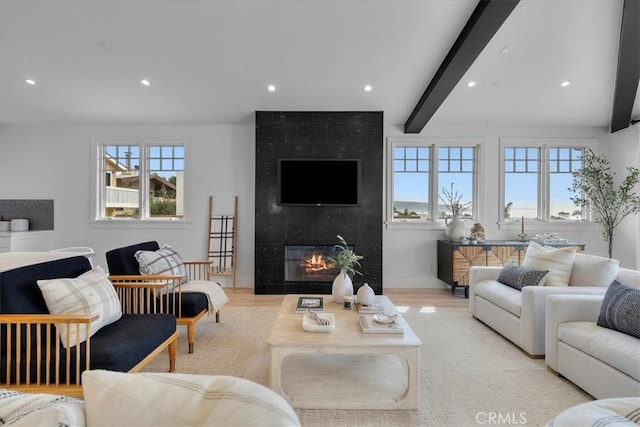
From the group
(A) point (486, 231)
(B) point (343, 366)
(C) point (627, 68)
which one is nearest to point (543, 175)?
(A) point (486, 231)

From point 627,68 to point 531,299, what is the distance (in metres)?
3.38

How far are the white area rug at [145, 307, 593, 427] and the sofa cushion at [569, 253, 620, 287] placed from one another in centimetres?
90

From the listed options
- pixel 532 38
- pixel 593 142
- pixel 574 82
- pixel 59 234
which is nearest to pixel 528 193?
pixel 593 142

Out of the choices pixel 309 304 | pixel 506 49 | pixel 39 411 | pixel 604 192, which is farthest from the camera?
pixel 604 192

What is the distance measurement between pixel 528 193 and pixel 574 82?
6.24 feet

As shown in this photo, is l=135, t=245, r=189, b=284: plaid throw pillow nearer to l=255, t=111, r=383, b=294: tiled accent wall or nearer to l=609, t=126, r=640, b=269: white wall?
l=255, t=111, r=383, b=294: tiled accent wall

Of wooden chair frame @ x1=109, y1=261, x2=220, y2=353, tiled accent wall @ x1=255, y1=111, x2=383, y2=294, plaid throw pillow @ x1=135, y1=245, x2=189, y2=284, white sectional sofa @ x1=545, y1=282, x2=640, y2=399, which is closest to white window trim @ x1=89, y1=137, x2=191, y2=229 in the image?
tiled accent wall @ x1=255, y1=111, x2=383, y2=294

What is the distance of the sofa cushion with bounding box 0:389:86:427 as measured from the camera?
0.65m

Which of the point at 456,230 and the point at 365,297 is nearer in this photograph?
the point at 365,297

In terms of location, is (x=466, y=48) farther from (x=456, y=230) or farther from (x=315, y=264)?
(x=315, y=264)

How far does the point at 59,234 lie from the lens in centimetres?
580

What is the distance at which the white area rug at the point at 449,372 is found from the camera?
2150 mm

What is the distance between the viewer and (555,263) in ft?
11.3

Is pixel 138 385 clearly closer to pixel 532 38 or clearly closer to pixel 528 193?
pixel 532 38
